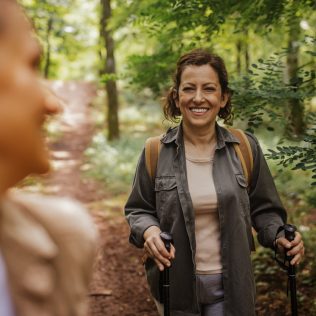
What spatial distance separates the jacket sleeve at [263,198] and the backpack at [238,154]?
0.12ft

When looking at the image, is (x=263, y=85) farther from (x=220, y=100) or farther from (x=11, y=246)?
(x=11, y=246)

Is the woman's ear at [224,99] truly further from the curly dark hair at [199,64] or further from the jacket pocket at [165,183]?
the jacket pocket at [165,183]

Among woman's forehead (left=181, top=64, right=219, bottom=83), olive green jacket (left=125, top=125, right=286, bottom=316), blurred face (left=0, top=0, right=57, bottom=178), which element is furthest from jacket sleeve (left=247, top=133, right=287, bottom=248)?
blurred face (left=0, top=0, right=57, bottom=178)

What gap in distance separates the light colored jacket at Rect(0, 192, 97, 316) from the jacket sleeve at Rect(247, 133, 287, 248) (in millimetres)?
2091

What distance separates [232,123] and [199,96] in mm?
739

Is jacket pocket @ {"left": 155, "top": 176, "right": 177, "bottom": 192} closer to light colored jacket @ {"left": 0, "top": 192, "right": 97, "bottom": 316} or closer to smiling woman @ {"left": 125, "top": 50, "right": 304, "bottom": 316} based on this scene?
smiling woman @ {"left": 125, "top": 50, "right": 304, "bottom": 316}

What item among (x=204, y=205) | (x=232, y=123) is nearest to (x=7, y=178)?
(x=204, y=205)

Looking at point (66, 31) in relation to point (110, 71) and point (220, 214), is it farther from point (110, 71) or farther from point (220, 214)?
point (220, 214)

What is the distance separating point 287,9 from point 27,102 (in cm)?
363

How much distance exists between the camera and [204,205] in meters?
2.69

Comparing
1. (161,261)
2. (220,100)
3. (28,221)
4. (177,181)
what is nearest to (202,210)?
(177,181)

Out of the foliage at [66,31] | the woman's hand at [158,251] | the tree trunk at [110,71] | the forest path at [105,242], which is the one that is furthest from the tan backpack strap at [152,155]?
the tree trunk at [110,71]

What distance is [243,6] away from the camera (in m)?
3.79

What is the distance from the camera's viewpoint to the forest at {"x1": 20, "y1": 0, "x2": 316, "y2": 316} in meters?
3.66
